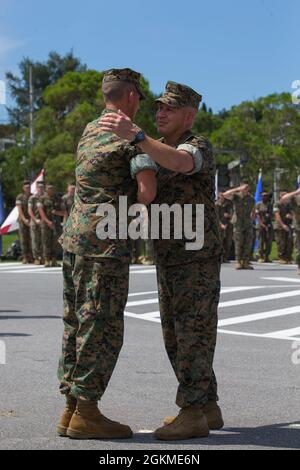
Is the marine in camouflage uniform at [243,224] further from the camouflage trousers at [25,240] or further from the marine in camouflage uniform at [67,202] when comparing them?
the camouflage trousers at [25,240]

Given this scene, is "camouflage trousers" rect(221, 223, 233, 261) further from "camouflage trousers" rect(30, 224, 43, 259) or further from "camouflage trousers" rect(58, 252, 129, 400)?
"camouflage trousers" rect(58, 252, 129, 400)

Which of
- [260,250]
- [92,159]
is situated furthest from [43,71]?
[92,159]

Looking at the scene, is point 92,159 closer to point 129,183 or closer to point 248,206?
point 129,183

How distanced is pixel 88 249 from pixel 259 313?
27.1 ft

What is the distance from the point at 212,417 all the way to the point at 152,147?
68.8 inches

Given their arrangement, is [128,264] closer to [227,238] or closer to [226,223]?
[226,223]

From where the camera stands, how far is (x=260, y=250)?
100 ft

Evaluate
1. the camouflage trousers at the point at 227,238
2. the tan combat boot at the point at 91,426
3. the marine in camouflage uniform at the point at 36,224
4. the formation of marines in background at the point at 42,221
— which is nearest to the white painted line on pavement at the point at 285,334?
the tan combat boot at the point at 91,426

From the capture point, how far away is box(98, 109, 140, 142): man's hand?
579cm

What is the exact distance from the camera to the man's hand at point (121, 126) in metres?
5.79

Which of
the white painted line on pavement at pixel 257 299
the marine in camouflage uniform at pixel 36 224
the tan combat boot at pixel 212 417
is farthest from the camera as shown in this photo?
the marine in camouflage uniform at pixel 36 224

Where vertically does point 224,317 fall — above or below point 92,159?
below

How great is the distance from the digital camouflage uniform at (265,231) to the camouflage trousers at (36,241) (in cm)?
648

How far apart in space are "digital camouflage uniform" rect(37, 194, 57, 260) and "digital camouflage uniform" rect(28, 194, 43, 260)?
382 mm
